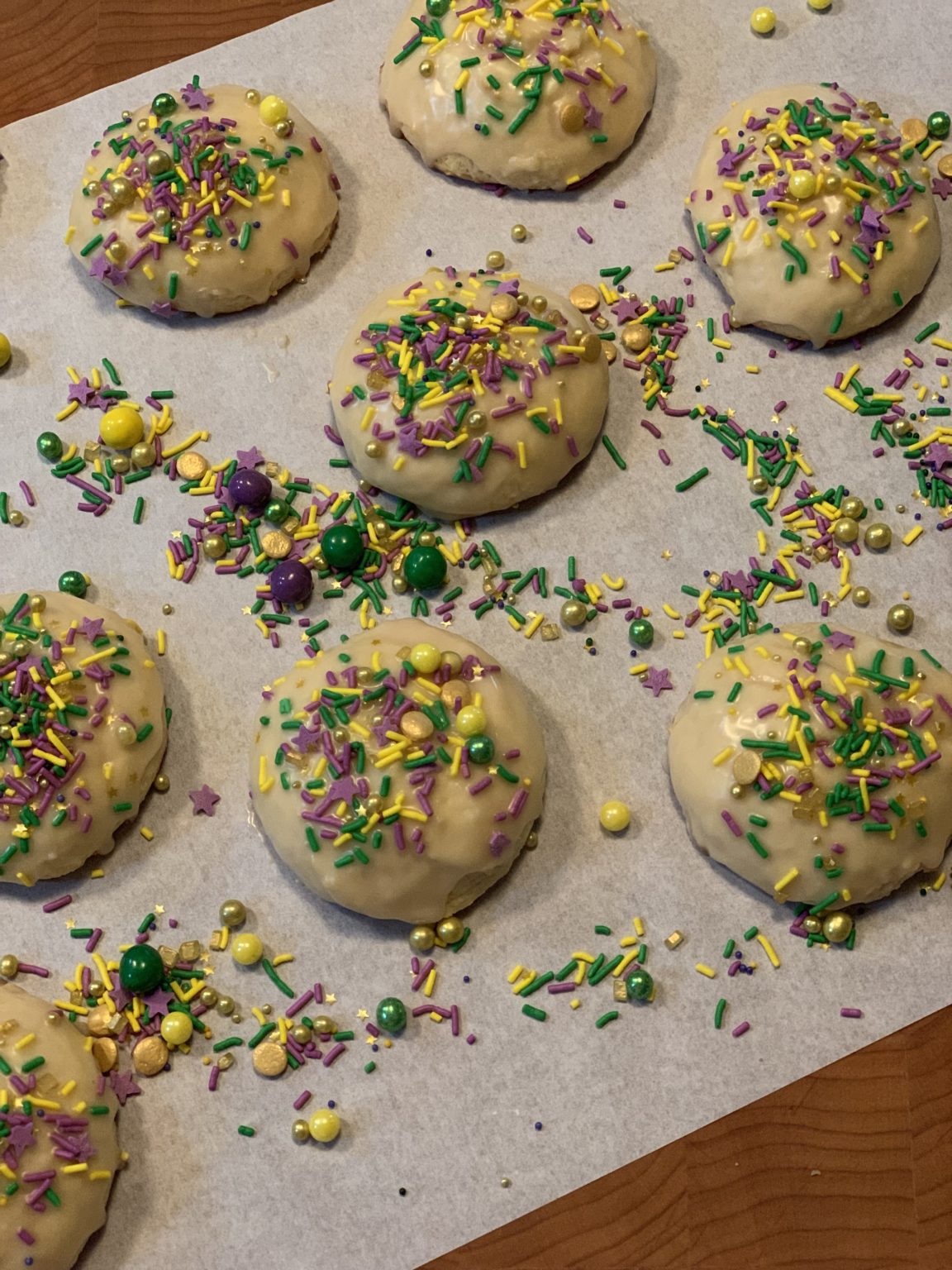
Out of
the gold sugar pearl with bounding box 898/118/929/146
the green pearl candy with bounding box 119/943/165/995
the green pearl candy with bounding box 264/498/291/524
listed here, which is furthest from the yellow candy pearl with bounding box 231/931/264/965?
the gold sugar pearl with bounding box 898/118/929/146

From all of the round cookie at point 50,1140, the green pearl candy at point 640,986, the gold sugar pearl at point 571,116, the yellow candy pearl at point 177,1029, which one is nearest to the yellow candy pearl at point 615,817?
the green pearl candy at point 640,986

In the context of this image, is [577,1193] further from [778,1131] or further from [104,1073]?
[104,1073]

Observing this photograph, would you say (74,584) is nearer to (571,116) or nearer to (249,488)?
(249,488)

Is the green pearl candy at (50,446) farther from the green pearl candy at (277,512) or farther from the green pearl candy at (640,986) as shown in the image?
the green pearl candy at (640,986)

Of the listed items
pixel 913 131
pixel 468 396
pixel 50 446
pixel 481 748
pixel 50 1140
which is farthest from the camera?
pixel 913 131

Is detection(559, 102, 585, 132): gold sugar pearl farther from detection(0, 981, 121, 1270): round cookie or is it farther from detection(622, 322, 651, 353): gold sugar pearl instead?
detection(0, 981, 121, 1270): round cookie

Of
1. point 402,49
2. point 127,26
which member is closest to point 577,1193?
point 402,49

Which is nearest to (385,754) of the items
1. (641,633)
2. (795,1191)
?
(641,633)
